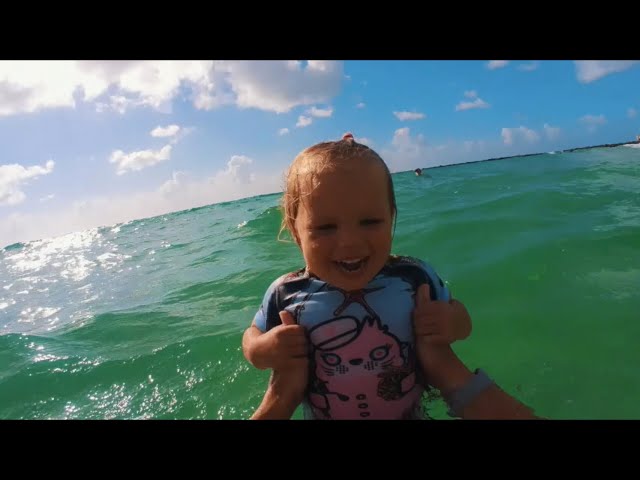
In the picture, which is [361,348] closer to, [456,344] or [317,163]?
[317,163]

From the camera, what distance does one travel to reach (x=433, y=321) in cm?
182

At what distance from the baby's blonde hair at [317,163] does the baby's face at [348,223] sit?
0.12ft

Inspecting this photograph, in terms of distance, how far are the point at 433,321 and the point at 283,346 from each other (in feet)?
2.28

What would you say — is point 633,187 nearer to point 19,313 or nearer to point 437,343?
point 437,343

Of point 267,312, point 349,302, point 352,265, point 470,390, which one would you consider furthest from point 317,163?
point 470,390

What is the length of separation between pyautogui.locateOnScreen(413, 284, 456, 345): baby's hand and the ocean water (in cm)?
52

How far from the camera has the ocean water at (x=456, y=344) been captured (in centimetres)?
305

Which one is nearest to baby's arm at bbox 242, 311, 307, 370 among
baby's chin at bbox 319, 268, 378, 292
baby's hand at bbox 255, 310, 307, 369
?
baby's hand at bbox 255, 310, 307, 369

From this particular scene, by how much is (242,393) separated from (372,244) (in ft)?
7.30

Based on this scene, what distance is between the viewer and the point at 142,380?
12.2 ft

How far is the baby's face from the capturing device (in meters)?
1.64

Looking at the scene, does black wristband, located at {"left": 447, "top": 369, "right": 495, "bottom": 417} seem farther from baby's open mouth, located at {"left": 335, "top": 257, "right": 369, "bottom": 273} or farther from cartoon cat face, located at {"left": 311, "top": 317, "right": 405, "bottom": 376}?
baby's open mouth, located at {"left": 335, "top": 257, "right": 369, "bottom": 273}

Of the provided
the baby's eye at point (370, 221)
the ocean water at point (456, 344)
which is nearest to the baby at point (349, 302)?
the baby's eye at point (370, 221)
